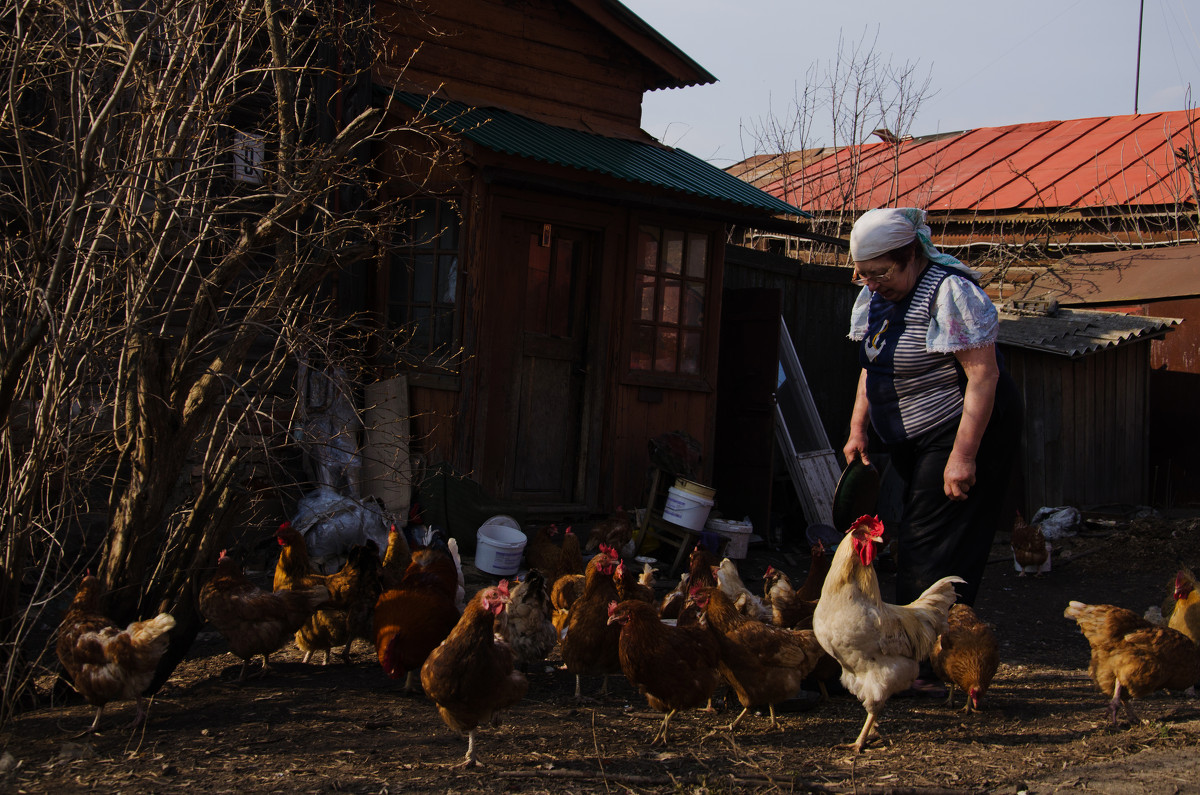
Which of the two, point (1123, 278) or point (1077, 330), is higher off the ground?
point (1123, 278)

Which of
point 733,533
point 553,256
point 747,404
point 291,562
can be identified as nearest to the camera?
point 291,562

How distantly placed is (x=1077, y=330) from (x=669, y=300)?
18.7 feet

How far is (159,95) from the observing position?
4.31m

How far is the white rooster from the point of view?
405 centimetres

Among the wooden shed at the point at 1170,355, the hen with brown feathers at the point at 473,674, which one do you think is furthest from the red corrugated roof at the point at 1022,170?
the hen with brown feathers at the point at 473,674

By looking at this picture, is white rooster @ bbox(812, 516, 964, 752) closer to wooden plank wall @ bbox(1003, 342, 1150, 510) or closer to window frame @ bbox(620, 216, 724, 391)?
window frame @ bbox(620, 216, 724, 391)

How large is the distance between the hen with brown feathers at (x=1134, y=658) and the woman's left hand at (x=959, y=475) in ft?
4.08

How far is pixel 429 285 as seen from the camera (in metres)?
8.28

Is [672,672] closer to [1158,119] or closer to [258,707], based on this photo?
[258,707]

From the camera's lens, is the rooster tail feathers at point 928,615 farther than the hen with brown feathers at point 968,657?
No

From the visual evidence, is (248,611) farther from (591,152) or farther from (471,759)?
(591,152)

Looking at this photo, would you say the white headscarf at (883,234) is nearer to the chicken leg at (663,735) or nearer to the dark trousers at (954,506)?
the dark trousers at (954,506)

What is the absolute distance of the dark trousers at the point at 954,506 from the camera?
14.5 feet

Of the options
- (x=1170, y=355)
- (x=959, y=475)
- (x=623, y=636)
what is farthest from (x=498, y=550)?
(x=1170, y=355)
